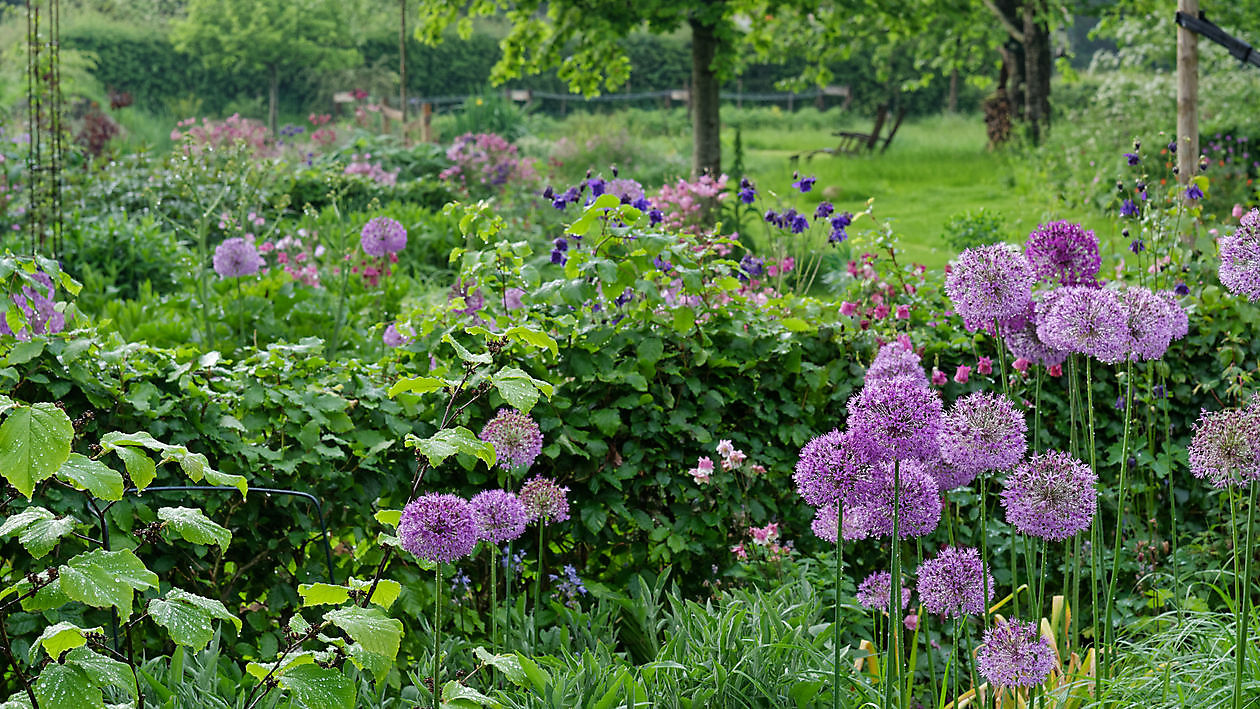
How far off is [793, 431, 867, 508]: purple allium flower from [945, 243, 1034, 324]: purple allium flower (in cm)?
43

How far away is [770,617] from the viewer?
90.6 inches

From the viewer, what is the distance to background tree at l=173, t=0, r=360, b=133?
23.4 m

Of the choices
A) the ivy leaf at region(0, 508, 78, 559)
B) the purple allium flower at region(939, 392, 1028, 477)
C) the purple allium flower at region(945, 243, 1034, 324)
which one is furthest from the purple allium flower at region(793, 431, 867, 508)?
the ivy leaf at region(0, 508, 78, 559)

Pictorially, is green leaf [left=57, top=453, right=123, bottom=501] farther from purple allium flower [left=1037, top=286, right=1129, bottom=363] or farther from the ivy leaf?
purple allium flower [left=1037, top=286, right=1129, bottom=363]

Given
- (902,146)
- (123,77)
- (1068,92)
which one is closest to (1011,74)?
(902,146)

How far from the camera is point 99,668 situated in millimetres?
1301

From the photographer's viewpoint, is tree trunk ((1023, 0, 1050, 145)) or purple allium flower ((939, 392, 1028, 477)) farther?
tree trunk ((1023, 0, 1050, 145))

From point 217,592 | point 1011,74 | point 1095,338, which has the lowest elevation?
point 217,592

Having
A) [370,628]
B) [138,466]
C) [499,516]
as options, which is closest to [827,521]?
[499,516]

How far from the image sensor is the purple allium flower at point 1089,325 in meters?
1.80

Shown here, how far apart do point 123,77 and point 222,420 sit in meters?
25.2

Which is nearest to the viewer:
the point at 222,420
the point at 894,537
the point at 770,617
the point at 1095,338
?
the point at 894,537

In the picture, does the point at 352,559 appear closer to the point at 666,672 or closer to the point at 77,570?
the point at 666,672

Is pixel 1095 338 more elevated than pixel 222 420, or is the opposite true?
pixel 1095 338
